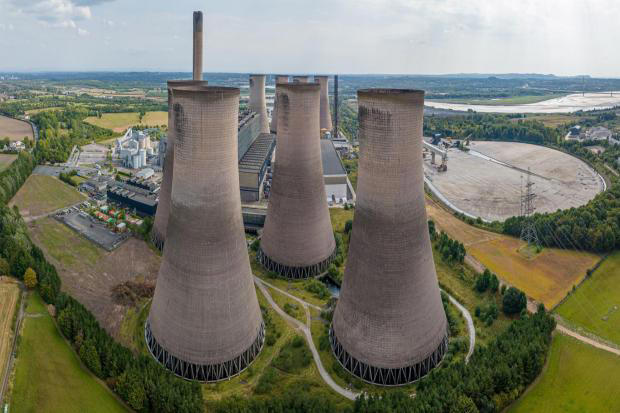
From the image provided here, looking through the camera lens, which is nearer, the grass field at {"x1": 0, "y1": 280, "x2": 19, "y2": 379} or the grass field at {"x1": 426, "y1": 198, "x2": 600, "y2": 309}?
the grass field at {"x1": 0, "y1": 280, "x2": 19, "y2": 379}

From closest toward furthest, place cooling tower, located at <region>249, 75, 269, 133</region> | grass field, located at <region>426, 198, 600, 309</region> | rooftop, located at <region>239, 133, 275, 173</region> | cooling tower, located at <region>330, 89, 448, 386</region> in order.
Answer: cooling tower, located at <region>330, 89, 448, 386</region>
grass field, located at <region>426, 198, 600, 309</region>
rooftop, located at <region>239, 133, 275, 173</region>
cooling tower, located at <region>249, 75, 269, 133</region>

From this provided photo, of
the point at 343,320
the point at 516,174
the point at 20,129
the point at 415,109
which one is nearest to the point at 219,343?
the point at 343,320

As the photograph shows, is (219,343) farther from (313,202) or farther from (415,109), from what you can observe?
(415,109)

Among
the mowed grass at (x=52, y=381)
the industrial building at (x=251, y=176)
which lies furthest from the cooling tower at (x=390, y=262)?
the industrial building at (x=251, y=176)

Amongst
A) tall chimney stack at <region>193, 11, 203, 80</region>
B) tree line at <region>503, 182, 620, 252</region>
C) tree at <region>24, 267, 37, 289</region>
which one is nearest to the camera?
tree at <region>24, 267, 37, 289</region>

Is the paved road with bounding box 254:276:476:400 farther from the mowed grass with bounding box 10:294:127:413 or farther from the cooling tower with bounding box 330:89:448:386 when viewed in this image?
the mowed grass with bounding box 10:294:127:413

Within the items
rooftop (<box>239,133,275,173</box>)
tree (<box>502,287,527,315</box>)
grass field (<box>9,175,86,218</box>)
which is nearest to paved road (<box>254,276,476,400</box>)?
tree (<box>502,287,527,315</box>)

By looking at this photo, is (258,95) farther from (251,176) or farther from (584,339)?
(584,339)

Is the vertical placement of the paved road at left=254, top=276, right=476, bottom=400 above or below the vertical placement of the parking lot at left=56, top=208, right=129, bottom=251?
below
